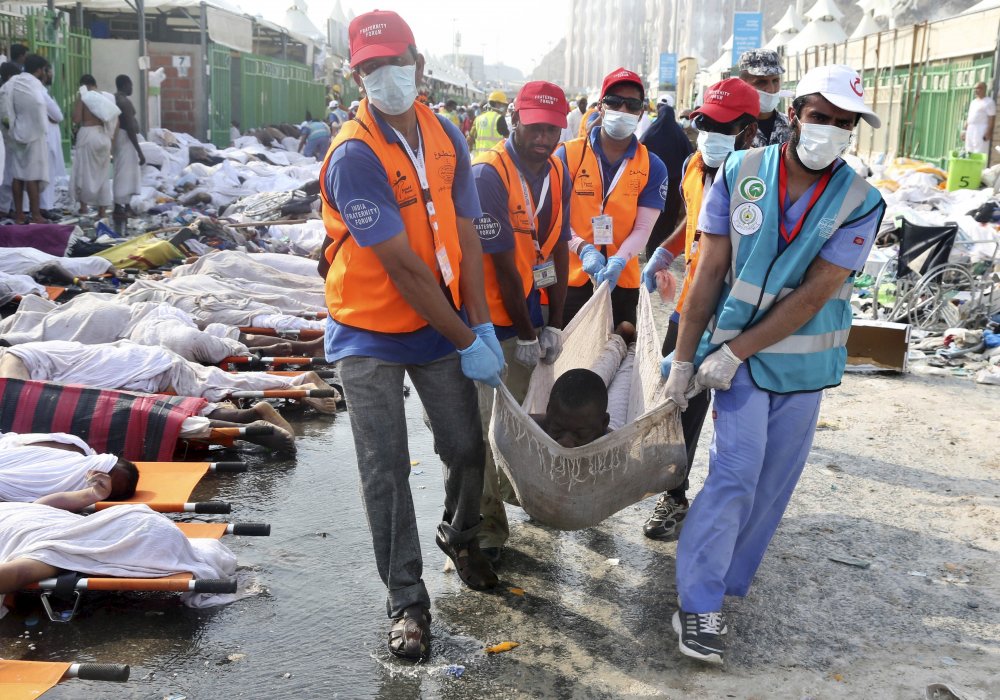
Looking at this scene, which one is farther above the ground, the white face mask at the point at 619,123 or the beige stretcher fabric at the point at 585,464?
the white face mask at the point at 619,123

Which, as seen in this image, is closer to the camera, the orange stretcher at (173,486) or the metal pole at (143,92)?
the orange stretcher at (173,486)

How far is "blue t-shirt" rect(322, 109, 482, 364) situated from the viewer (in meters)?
2.93

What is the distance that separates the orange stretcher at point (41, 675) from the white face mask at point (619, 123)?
315 centimetres

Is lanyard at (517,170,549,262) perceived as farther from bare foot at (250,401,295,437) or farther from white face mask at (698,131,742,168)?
bare foot at (250,401,295,437)

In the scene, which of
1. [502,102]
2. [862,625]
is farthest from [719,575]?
[502,102]

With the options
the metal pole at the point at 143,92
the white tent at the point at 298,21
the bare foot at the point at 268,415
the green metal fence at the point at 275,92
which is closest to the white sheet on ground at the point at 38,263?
the bare foot at the point at 268,415

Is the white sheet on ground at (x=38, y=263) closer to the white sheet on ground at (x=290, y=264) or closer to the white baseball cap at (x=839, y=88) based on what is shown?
the white sheet on ground at (x=290, y=264)

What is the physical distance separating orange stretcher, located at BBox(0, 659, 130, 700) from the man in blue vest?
69.1 inches

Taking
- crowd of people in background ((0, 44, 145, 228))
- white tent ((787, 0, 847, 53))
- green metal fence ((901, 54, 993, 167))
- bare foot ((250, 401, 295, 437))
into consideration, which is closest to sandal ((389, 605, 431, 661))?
bare foot ((250, 401, 295, 437))

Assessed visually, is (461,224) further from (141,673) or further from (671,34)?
(671,34)

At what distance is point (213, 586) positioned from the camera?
3336mm

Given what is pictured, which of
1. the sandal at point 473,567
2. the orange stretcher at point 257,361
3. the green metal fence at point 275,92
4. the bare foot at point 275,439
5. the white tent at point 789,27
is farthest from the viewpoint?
the white tent at point 789,27

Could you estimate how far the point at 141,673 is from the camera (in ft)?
10.1

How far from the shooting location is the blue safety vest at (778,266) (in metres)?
3.08
